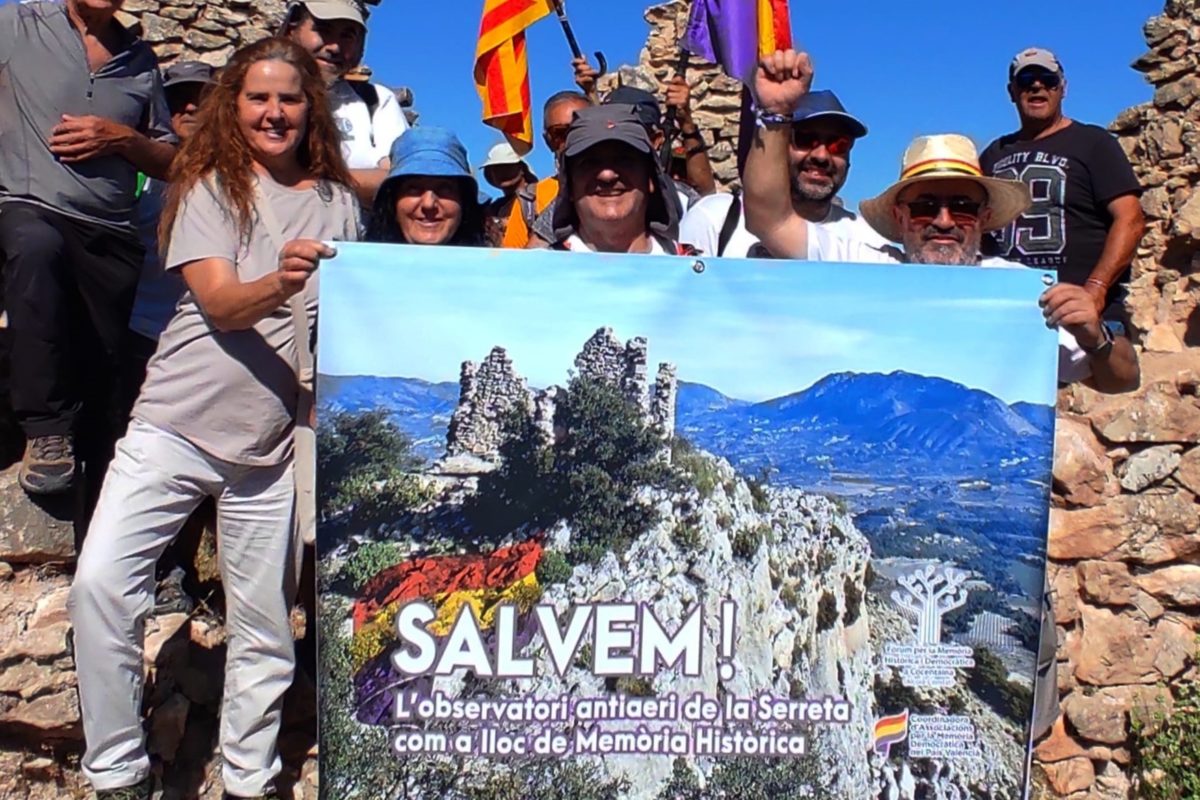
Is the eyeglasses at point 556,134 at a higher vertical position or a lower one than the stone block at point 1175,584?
higher

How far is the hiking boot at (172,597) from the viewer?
3.63m

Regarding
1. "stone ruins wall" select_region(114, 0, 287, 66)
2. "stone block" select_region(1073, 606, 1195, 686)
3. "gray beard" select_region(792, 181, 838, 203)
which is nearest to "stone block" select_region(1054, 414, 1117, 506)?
"stone block" select_region(1073, 606, 1195, 686)

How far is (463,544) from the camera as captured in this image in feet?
9.02

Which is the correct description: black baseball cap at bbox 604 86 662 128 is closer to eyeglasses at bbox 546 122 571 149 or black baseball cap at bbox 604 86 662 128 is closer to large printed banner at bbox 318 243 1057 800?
large printed banner at bbox 318 243 1057 800

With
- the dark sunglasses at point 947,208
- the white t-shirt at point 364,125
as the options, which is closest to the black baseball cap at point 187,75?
the white t-shirt at point 364,125

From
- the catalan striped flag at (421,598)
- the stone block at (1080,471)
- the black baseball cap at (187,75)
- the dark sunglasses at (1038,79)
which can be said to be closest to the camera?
the catalan striped flag at (421,598)

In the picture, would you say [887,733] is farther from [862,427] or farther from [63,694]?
[63,694]

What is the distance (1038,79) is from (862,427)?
273cm

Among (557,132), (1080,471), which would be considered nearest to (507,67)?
(557,132)

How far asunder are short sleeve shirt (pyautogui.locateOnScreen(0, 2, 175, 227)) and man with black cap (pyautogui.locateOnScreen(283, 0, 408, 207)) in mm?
667

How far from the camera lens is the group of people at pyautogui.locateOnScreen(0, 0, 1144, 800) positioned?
2.86m

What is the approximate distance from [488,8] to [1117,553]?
3561mm

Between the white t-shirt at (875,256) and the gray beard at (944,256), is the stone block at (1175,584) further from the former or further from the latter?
the gray beard at (944,256)

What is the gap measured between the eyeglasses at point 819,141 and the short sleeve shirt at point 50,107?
2130 mm
